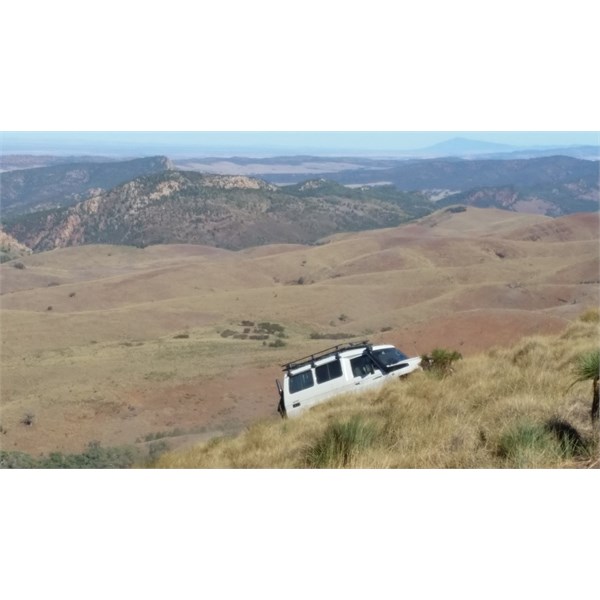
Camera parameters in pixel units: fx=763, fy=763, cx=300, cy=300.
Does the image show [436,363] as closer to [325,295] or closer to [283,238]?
[325,295]

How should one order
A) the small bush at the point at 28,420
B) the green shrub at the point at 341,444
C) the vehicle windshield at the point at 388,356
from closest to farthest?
the green shrub at the point at 341,444 → the vehicle windshield at the point at 388,356 → the small bush at the point at 28,420

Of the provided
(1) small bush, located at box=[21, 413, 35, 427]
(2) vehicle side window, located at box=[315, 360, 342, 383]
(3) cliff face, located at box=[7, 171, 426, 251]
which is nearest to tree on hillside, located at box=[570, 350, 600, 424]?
(2) vehicle side window, located at box=[315, 360, 342, 383]

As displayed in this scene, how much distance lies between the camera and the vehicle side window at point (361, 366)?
14.2 meters

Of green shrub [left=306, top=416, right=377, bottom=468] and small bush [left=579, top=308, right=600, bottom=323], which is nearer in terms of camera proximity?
green shrub [left=306, top=416, right=377, bottom=468]

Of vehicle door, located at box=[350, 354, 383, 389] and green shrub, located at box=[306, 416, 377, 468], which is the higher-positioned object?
green shrub, located at box=[306, 416, 377, 468]

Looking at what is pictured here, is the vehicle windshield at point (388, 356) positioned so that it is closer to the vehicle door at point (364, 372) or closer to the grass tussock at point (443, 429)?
the vehicle door at point (364, 372)

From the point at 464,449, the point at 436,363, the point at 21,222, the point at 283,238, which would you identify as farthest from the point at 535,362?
the point at 21,222

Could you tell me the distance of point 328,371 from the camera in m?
14.4

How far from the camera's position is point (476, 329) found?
95.4 feet

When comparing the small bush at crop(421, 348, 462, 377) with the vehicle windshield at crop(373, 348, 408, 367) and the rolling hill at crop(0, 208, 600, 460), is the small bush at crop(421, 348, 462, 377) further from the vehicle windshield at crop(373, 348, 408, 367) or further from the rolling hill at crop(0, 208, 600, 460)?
Answer: the rolling hill at crop(0, 208, 600, 460)

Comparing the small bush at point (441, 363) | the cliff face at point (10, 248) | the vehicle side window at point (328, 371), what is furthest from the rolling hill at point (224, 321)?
the cliff face at point (10, 248)

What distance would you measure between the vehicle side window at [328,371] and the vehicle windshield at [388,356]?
0.78 meters

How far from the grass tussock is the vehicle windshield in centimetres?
137

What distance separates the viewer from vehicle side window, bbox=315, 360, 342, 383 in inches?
563
